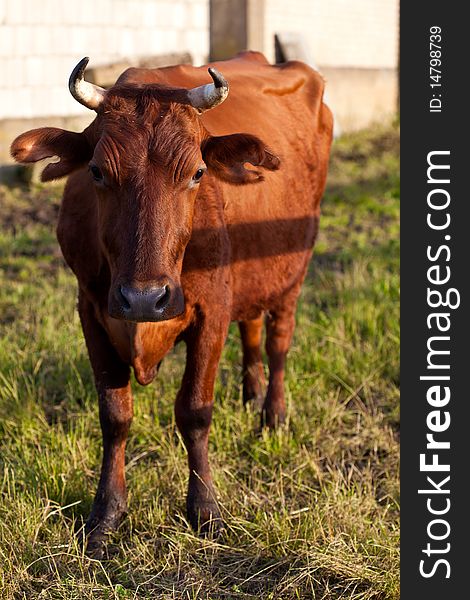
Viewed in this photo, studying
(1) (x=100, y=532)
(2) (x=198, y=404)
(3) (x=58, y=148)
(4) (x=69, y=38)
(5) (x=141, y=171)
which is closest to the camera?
(5) (x=141, y=171)

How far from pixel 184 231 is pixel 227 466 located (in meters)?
1.23

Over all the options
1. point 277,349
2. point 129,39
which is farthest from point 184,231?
point 129,39

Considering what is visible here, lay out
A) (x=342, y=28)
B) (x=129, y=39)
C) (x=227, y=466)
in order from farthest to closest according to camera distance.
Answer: (x=342, y=28), (x=129, y=39), (x=227, y=466)

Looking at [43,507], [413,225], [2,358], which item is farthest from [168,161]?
[2,358]

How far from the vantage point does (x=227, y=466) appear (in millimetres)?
4074

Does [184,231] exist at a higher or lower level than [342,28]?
higher

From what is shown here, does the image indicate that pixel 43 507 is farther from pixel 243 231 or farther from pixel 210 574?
pixel 243 231

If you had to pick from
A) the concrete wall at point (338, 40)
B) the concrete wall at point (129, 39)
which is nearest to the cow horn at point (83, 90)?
the concrete wall at point (129, 39)

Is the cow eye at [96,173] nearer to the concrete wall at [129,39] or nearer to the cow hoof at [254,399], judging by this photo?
the cow hoof at [254,399]

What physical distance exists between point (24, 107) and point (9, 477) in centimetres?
606

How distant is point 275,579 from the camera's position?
3.27 metres

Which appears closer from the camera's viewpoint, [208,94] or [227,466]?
[208,94]

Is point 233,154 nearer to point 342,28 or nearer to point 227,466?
point 227,466

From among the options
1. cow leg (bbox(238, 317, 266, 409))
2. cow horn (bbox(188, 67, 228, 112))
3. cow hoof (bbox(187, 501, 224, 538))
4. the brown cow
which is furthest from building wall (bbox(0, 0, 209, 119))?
cow hoof (bbox(187, 501, 224, 538))
